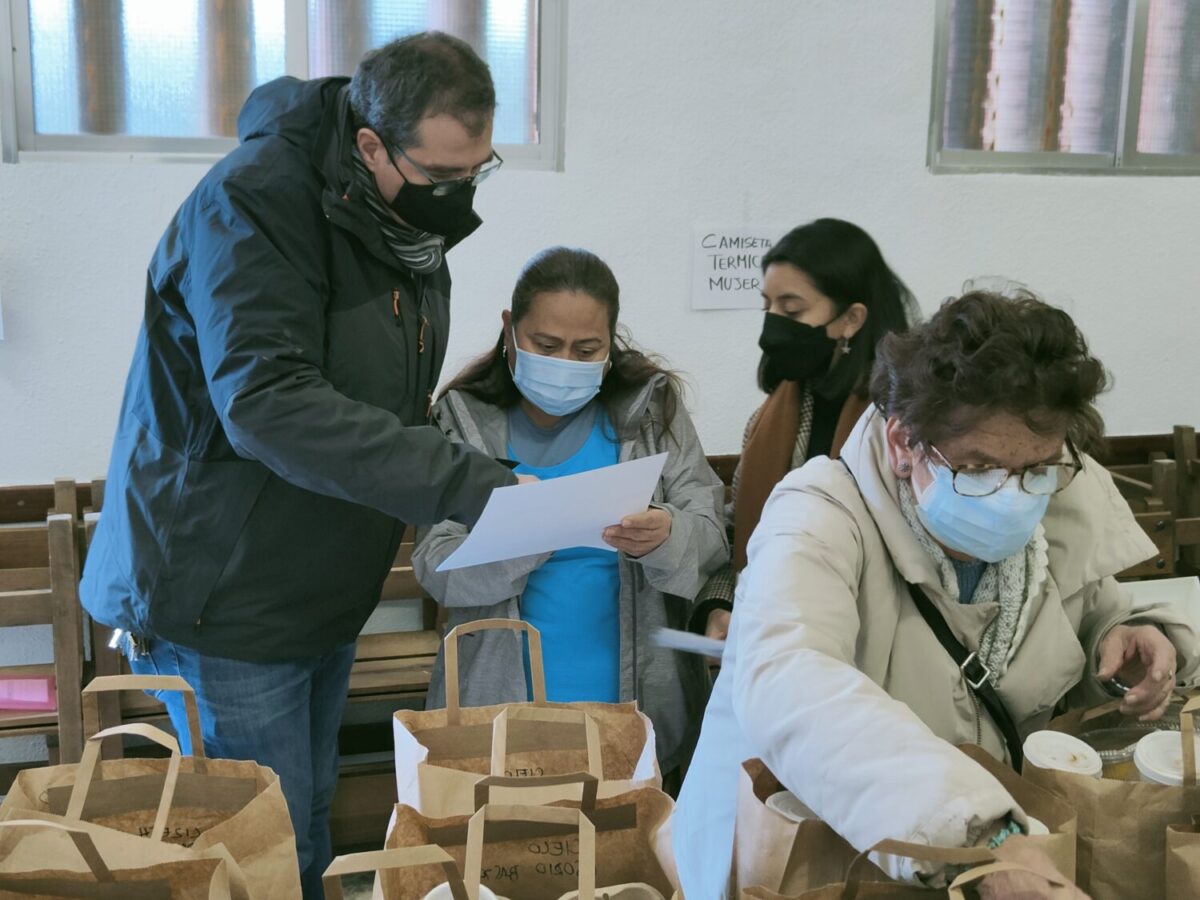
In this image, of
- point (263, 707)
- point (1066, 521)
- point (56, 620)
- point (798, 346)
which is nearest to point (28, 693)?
point (56, 620)

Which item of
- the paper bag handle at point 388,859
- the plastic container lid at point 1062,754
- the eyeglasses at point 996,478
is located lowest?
the plastic container lid at point 1062,754

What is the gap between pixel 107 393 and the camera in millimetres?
2879

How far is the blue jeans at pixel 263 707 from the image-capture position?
5.58ft

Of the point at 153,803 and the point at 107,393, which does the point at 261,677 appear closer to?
the point at 153,803

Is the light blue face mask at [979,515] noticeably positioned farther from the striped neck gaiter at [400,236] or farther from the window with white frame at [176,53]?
the window with white frame at [176,53]

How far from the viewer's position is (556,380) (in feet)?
6.62

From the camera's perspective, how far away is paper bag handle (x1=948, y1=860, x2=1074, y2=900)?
3.19 ft

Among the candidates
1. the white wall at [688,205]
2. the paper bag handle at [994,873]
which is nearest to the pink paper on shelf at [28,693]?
the white wall at [688,205]

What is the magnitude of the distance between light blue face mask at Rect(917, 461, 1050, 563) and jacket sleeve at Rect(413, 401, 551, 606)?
2.65ft

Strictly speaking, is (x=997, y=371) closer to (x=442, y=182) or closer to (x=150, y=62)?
(x=442, y=182)

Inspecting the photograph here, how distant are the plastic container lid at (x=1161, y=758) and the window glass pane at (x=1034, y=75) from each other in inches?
98.1

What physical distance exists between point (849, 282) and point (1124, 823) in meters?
1.20

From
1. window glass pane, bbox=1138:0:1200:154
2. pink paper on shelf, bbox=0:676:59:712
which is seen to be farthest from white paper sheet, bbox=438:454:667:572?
window glass pane, bbox=1138:0:1200:154

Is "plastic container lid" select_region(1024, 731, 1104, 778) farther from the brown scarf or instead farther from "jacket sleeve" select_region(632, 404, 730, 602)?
the brown scarf
